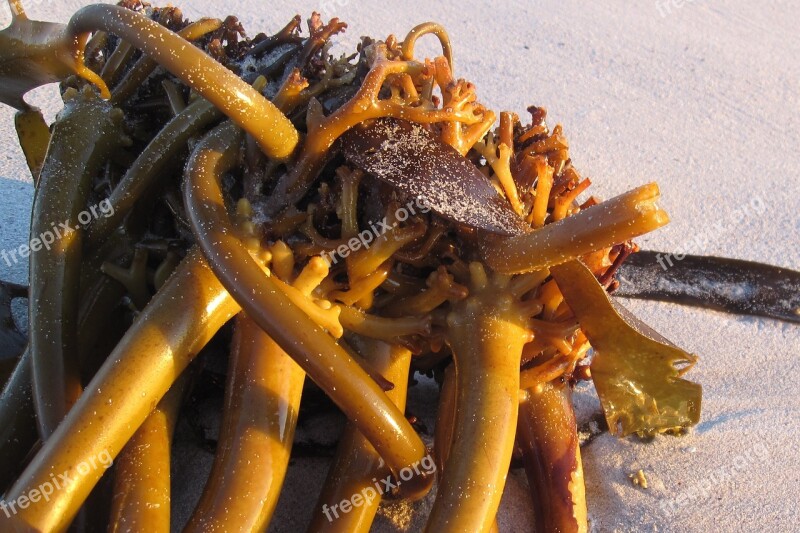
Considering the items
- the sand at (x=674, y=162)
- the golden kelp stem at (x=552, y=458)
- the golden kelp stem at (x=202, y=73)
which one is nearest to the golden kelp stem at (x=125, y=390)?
the golden kelp stem at (x=202, y=73)

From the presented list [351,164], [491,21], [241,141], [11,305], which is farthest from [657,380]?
[491,21]

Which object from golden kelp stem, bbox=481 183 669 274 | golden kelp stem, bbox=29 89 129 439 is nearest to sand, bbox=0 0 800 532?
golden kelp stem, bbox=29 89 129 439
